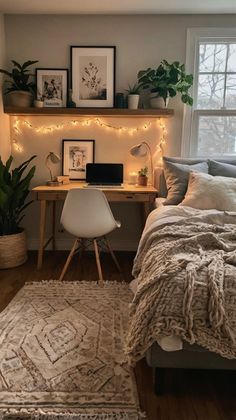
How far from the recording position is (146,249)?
2059mm

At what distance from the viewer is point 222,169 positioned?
286 centimetres

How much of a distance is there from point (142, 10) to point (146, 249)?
8.00ft

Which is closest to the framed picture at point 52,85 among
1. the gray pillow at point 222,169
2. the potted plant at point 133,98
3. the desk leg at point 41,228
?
the potted plant at point 133,98

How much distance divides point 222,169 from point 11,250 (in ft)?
6.93

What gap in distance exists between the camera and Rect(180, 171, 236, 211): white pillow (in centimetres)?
246

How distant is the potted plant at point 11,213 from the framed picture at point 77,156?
50 centimetres

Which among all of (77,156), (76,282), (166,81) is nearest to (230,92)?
(166,81)

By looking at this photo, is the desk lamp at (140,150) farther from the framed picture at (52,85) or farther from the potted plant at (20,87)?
the potted plant at (20,87)

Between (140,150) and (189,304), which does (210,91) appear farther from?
(189,304)

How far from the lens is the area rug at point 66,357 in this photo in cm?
138

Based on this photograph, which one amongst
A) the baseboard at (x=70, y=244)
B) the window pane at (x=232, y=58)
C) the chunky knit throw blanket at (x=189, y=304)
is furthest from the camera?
the baseboard at (x=70, y=244)

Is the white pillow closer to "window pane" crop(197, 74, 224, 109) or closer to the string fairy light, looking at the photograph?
the string fairy light

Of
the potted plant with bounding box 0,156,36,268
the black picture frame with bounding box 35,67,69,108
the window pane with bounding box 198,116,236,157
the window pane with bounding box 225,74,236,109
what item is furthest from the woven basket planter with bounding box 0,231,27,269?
the window pane with bounding box 225,74,236,109

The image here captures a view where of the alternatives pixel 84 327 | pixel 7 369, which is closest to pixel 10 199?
pixel 84 327
